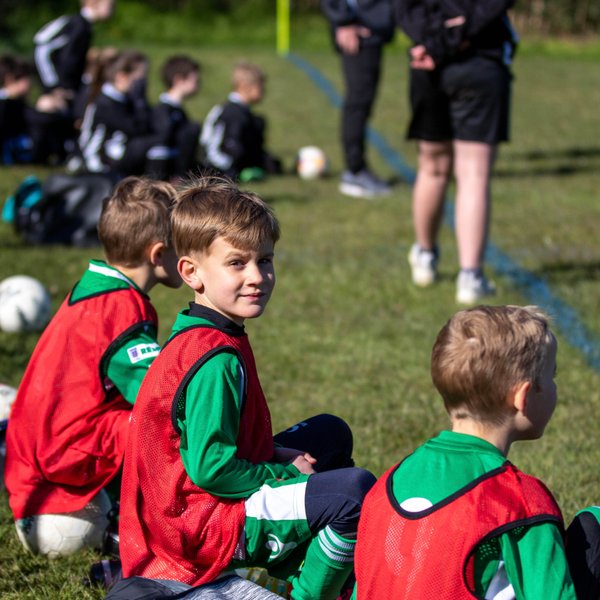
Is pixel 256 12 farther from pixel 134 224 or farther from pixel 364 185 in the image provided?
pixel 134 224

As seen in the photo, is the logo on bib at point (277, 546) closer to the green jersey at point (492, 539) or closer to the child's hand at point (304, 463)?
the child's hand at point (304, 463)

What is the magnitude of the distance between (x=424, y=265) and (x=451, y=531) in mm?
3938

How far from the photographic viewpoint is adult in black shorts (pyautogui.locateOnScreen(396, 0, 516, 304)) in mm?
5426

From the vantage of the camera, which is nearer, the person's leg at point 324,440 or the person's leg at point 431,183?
the person's leg at point 324,440

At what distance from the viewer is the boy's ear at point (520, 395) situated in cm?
237

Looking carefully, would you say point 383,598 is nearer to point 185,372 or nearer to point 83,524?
point 185,372

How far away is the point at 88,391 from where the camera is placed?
3.28 meters

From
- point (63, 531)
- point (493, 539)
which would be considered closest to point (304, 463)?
point (493, 539)

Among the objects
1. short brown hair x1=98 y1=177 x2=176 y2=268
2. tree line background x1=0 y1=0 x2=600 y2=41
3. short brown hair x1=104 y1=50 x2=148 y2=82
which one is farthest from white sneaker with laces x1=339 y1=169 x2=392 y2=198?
tree line background x1=0 y1=0 x2=600 y2=41

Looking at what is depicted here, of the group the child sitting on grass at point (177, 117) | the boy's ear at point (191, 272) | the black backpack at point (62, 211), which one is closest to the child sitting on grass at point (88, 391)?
the boy's ear at point (191, 272)

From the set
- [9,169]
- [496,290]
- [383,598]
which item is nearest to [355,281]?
[496,290]

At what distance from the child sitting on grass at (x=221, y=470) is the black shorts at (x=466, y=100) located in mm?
2887

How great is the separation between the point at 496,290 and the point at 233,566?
11.4 ft

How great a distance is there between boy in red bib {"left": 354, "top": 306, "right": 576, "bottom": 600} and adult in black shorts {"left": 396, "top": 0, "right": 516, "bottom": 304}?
3.18 metres
